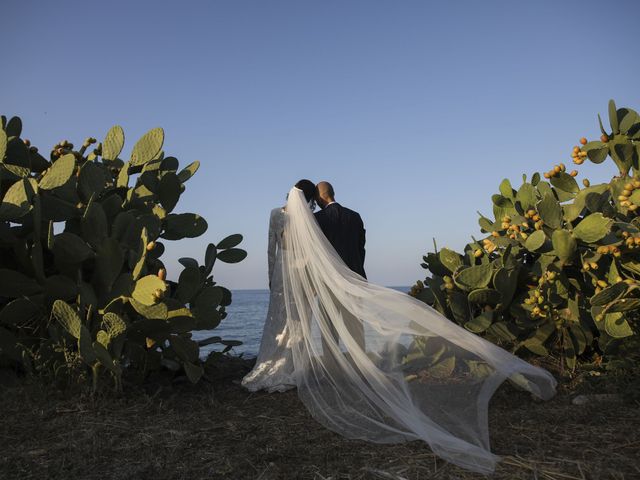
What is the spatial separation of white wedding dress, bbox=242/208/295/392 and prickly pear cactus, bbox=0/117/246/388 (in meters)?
0.49

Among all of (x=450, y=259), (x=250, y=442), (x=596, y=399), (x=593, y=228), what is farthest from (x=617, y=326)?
(x=250, y=442)

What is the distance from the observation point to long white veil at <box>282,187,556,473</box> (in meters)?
3.17

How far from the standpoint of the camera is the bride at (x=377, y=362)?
10.4 feet

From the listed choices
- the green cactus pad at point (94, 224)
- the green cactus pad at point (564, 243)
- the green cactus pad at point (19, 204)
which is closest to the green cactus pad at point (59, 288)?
the green cactus pad at point (94, 224)

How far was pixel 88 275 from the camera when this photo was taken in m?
4.30

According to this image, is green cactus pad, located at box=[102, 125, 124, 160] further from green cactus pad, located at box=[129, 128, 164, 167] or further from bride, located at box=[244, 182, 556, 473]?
bride, located at box=[244, 182, 556, 473]

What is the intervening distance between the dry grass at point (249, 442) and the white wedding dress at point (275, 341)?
1.07 ft

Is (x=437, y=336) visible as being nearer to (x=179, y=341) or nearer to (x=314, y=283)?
(x=314, y=283)

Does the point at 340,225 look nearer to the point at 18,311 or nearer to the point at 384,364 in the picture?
the point at 384,364

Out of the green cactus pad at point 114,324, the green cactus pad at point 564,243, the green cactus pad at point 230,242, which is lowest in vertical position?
the green cactus pad at point 114,324

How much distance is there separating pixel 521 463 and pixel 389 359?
1.19 meters

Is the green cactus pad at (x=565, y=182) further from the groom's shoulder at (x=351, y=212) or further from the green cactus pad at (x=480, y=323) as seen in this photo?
the groom's shoulder at (x=351, y=212)

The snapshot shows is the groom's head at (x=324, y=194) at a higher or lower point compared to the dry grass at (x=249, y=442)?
higher

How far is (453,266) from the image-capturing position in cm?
495
